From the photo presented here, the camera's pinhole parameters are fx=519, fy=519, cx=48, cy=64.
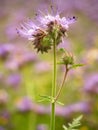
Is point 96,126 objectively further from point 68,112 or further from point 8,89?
point 8,89

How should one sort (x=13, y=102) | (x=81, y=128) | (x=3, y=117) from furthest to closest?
1. (x=13, y=102)
2. (x=3, y=117)
3. (x=81, y=128)

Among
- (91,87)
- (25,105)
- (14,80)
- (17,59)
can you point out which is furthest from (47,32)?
(14,80)

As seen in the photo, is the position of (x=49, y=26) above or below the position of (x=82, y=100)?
above

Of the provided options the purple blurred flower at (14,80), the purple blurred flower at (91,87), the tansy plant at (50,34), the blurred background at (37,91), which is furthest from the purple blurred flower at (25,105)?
the tansy plant at (50,34)

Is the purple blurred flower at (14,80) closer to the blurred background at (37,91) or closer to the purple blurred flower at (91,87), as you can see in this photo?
the blurred background at (37,91)

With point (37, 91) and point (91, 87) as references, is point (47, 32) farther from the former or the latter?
point (37, 91)

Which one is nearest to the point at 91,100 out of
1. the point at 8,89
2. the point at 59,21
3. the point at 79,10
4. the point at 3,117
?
the point at 3,117

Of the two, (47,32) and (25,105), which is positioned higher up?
(47,32)
